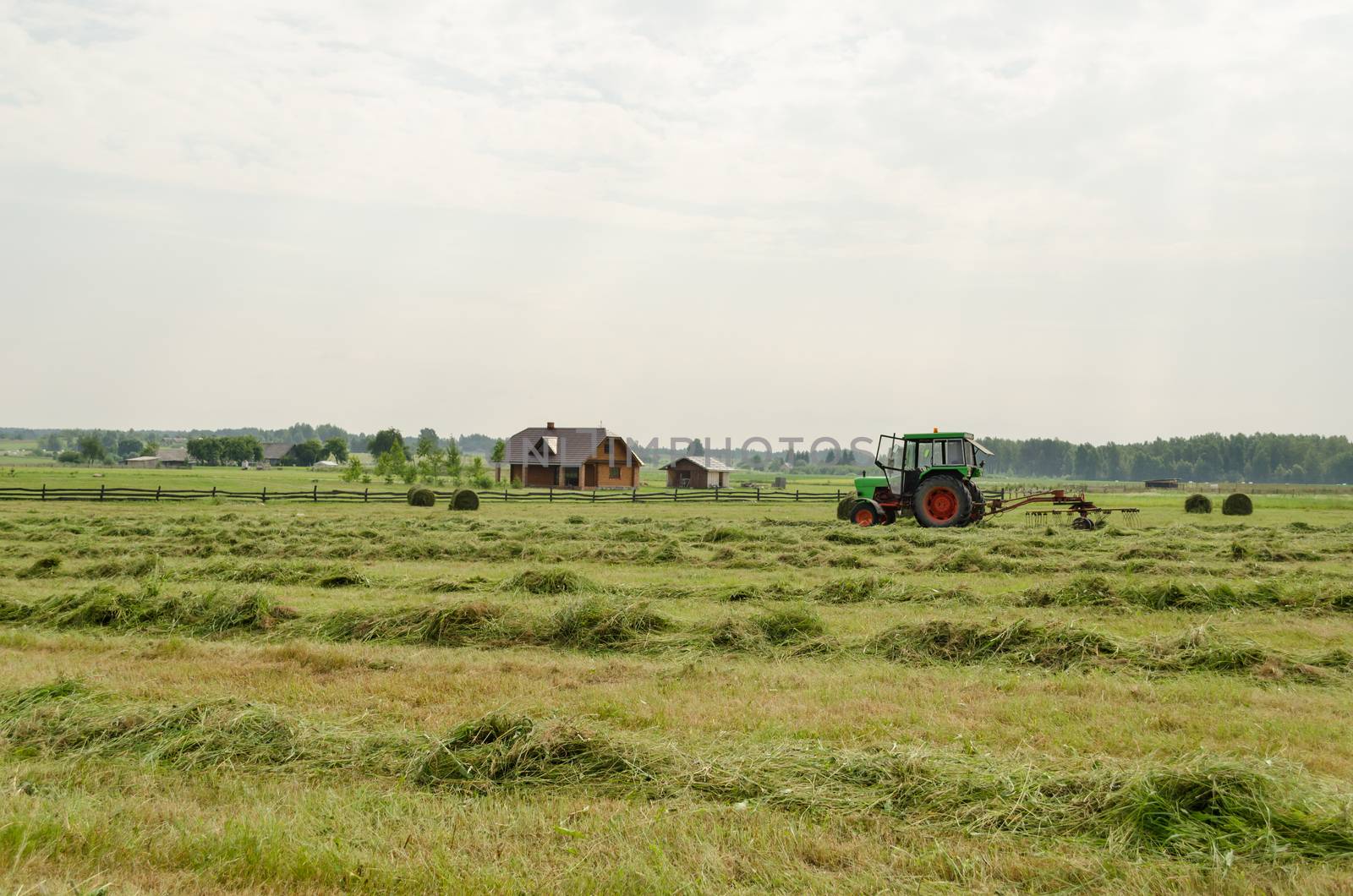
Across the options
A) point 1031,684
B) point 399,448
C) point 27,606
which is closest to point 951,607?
point 1031,684

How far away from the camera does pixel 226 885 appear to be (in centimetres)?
445

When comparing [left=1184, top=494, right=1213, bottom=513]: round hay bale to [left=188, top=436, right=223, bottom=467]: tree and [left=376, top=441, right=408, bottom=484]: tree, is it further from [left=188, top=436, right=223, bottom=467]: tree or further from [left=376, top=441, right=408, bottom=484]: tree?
[left=188, top=436, right=223, bottom=467]: tree

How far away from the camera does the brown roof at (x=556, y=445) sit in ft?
240

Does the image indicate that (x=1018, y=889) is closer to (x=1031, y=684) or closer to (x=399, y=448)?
(x=1031, y=684)

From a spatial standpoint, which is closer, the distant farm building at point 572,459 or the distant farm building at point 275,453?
the distant farm building at point 572,459

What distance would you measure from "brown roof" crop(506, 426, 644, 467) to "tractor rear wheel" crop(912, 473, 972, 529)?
4739 centimetres

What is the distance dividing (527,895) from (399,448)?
87.5 meters

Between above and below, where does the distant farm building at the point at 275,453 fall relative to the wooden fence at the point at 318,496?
above

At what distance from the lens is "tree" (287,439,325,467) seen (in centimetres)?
14962

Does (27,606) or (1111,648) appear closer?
(1111,648)

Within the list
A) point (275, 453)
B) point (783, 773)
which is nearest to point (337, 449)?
point (275, 453)

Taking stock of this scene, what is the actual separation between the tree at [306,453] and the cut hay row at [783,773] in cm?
15238

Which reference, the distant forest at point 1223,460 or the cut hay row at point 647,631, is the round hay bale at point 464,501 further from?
the distant forest at point 1223,460

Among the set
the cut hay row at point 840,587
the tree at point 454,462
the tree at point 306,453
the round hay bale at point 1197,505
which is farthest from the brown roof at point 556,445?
the tree at point 306,453
